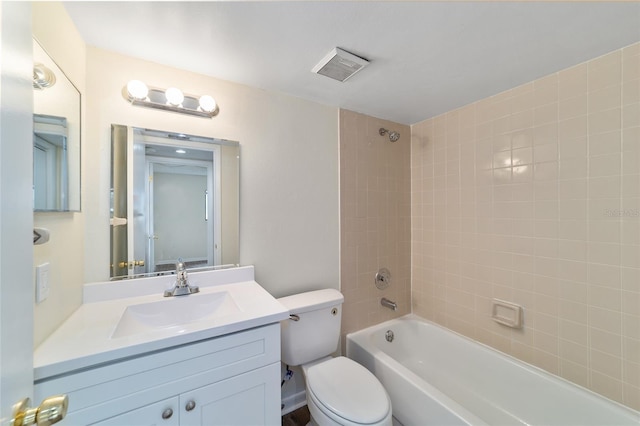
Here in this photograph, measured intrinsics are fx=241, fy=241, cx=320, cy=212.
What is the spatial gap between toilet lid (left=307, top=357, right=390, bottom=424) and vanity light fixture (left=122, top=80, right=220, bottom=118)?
1.65m

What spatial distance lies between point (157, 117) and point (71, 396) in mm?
1235

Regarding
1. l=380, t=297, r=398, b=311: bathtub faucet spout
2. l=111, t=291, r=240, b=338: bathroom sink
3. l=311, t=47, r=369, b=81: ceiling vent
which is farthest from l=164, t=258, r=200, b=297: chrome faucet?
l=380, t=297, r=398, b=311: bathtub faucet spout

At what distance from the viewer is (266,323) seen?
1.02 metres

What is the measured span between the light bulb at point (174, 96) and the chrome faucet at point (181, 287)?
2.89 feet

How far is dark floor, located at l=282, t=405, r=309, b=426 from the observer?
157cm

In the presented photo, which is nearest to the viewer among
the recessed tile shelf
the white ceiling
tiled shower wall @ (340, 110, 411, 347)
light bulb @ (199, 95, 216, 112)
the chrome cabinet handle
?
the chrome cabinet handle

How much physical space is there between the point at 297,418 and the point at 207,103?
2.07m

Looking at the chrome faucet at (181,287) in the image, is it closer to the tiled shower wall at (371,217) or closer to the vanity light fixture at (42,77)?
the vanity light fixture at (42,77)

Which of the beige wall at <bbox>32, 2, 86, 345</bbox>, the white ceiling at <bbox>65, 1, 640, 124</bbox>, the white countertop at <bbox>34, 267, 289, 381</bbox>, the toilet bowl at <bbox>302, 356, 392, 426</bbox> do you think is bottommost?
the toilet bowl at <bbox>302, 356, 392, 426</bbox>

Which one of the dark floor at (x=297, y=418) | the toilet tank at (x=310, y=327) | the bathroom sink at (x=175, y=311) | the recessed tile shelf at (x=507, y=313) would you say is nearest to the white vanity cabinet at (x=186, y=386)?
the bathroom sink at (x=175, y=311)

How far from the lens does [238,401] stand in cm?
97

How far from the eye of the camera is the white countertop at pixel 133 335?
0.73 meters

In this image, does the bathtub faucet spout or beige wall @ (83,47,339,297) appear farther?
the bathtub faucet spout

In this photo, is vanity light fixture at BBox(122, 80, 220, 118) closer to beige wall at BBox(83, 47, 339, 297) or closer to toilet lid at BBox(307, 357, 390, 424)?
beige wall at BBox(83, 47, 339, 297)
